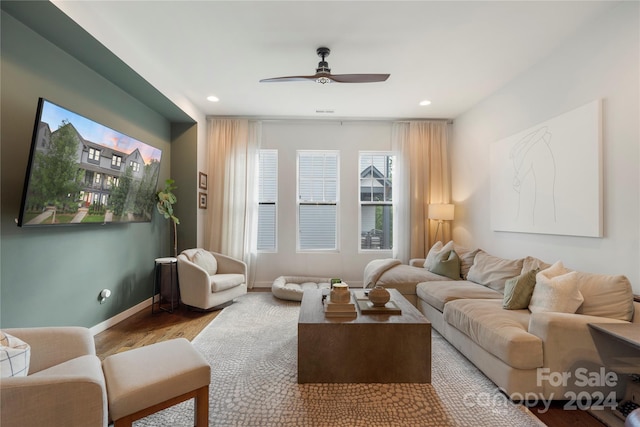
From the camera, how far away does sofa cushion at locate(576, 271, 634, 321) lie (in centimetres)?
196

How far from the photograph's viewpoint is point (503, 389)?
75.7 inches

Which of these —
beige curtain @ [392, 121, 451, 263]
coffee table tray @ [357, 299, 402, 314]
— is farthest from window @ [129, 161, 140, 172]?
beige curtain @ [392, 121, 451, 263]

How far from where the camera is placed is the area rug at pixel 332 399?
169 cm

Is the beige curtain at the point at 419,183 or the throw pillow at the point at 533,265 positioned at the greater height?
the beige curtain at the point at 419,183

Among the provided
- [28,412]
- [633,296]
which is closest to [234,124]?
[28,412]

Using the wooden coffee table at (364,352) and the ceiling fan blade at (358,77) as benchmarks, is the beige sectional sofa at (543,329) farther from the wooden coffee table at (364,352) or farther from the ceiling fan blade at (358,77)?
the ceiling fan blade at (358,77)

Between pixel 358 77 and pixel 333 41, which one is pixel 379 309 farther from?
pixel 333 41

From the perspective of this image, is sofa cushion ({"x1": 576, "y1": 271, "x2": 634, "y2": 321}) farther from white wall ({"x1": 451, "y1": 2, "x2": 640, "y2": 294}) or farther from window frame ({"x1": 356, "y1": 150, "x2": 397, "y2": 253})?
window frame ({"x1": 356, "y1": 150, "x2": 397, "y2": 253})

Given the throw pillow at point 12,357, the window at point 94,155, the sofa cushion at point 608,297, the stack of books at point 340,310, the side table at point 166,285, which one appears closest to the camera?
the throw pillow at point 12,357

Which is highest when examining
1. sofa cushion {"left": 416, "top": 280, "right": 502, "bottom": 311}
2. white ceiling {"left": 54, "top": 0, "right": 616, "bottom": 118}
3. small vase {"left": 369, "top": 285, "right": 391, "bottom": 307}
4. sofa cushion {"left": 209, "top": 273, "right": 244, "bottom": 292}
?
white ceiling {"left": 54, "top": 0, "right": 616, "bottom": 118}

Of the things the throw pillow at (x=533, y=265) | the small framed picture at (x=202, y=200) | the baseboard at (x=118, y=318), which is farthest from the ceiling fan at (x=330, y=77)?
the baseboard at (x=118, y=318)

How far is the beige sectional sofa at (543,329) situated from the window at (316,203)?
261cm

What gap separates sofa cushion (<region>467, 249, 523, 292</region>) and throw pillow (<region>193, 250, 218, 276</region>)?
3441mm

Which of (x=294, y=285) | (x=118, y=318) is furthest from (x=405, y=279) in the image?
(x=118, y=318)
